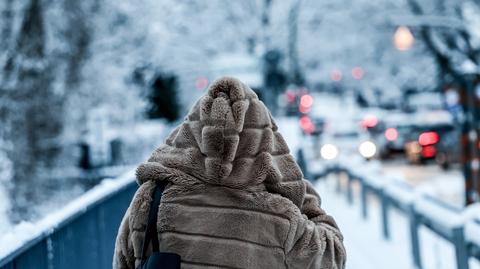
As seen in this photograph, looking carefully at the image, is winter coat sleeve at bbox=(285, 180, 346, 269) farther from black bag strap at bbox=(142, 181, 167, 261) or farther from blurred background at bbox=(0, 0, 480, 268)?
blurred background at bbox=(0, 0, 480, 268)

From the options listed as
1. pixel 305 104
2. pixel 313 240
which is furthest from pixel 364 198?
pixel 305 104

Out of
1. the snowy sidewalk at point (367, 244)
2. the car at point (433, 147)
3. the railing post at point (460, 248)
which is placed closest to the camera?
the railing post at point (460, 248)

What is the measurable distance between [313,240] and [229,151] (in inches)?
20.1

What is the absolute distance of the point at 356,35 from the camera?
3250cm

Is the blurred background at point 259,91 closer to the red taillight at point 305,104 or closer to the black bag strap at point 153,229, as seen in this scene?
the red taillight at point 305,104

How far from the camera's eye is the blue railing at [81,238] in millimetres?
3637

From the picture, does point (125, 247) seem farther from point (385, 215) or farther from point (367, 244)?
point (385, 215)

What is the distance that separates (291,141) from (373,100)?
33.1m

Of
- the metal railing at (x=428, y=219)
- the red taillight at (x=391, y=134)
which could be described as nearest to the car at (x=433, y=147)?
the red taillight at (x=391, y=134)

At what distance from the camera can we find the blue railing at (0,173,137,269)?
3.64 metres

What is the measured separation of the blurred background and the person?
1.46 meters

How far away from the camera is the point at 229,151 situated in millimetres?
2283

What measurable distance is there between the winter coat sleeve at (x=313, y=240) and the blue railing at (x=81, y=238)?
1.53 metres

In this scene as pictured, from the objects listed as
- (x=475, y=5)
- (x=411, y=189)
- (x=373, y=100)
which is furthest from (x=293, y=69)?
(x=411, y=189)
